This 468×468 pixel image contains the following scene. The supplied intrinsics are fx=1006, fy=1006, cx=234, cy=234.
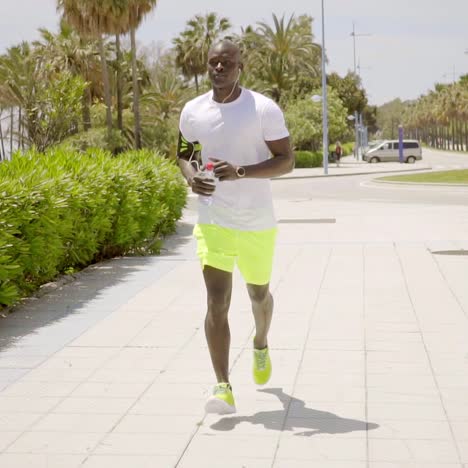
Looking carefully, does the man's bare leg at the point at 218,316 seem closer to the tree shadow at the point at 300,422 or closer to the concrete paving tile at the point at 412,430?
the tree shadow at the point at 300,422

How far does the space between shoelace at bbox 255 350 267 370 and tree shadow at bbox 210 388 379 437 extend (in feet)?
1.04

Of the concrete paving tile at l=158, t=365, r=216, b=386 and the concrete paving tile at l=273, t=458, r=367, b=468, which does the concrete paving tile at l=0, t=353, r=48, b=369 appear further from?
the concrete paving tile at l=273, t=458, r=367, b=468

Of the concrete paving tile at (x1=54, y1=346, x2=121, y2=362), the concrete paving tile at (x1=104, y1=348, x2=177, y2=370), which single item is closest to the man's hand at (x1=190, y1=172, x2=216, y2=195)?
the concrete paving tile at (x1=104, y1=348, x2=177, y2=370)

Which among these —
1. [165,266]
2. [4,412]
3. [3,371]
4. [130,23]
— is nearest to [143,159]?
[165,266]

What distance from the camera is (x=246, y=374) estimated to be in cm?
642

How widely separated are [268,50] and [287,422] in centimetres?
7918

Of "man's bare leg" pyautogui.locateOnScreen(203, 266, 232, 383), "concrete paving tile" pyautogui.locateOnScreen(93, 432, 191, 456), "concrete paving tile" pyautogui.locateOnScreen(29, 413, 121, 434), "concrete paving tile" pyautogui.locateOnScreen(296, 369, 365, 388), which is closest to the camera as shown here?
"concrete paving tile" pyautogui.locateOnScreen(93, 432, 191, 456)

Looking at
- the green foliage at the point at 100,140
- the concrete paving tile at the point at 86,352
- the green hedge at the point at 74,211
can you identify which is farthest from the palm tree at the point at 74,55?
the concrete paving tile at the point at 86,352

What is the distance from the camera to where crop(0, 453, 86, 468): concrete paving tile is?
182 inches

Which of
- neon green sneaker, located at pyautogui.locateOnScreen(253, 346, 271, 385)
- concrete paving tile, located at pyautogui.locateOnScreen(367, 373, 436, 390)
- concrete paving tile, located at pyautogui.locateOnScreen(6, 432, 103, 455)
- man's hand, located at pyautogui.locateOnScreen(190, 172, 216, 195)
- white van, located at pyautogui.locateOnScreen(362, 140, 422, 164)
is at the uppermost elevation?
man's hand, located at pyautogui.locateOnScreen(190, 172, 216, 195)

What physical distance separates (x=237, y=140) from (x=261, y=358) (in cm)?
134

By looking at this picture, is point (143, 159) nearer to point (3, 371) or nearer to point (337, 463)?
point (3, 371)

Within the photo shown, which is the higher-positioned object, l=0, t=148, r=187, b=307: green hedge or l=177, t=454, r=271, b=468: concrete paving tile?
l=0, t=148, r=187, b=307: green hedge

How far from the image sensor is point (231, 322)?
8266 millimetres
